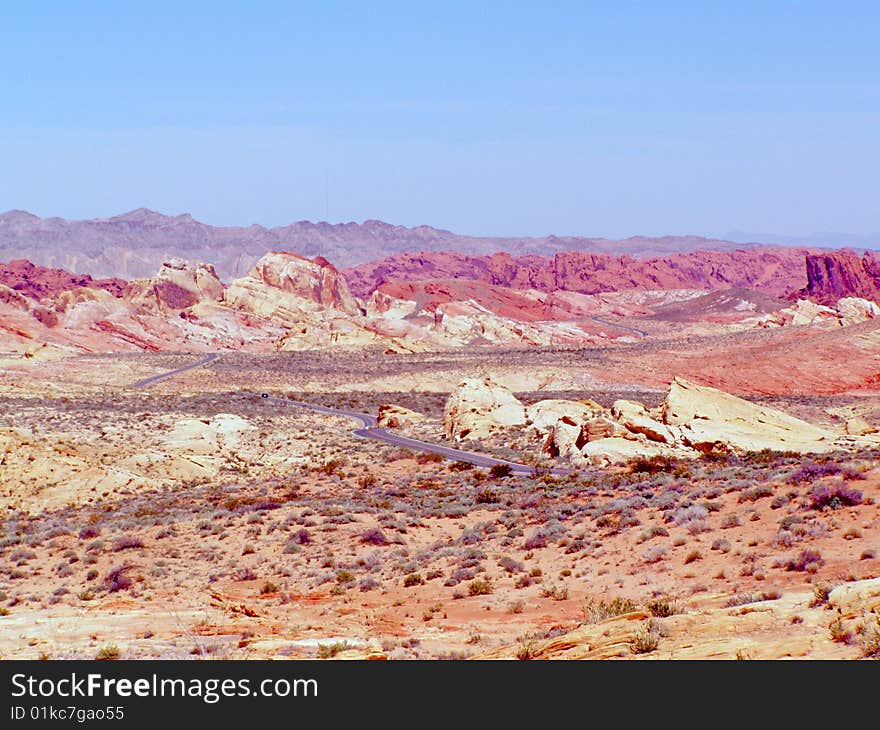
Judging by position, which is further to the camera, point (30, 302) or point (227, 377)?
point (30, 302)

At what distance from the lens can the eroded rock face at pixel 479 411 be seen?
4897cm

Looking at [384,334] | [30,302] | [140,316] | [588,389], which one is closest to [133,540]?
[588,389]

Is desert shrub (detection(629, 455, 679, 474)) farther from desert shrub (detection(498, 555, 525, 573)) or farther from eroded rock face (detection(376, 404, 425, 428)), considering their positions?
eroded rock face (detection(376, 404, 425, 428))

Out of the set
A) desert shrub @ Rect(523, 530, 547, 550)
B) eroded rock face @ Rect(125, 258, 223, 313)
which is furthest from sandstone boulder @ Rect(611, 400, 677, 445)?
eroded rock face @ Rect(125, 258, 223, 313)

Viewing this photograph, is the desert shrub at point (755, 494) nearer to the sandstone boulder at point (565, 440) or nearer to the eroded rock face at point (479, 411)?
the sandstone boulder at point (565, 440)

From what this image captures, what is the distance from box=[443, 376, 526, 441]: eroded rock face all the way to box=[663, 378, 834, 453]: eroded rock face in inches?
397

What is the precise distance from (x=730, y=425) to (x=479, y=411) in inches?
584

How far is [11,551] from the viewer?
23781 mm

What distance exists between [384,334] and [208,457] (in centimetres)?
9554

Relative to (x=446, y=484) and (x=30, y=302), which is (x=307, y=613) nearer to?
(x=446, y=484)

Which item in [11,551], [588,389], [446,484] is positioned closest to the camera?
[11,551]

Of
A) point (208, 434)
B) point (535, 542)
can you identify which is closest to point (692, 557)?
point (535, 542)

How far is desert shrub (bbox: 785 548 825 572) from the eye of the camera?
1639 centimetres
